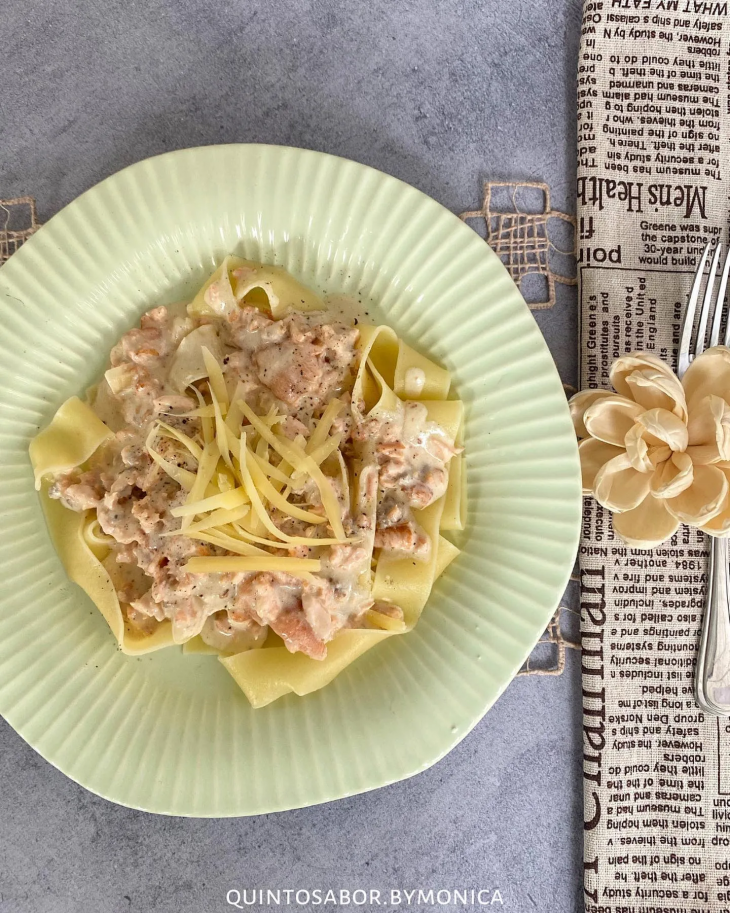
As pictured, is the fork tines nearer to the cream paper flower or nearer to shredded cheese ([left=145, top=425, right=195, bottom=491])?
the cream paper flower

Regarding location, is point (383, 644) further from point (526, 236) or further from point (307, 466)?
point (526, 236)

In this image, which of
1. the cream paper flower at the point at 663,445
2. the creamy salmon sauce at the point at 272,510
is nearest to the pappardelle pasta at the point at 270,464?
the creamy salmon sauce at the point at 272,510

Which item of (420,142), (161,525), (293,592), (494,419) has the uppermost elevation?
(420,142)

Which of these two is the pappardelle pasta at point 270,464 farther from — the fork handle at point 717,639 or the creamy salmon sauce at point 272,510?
the fork handle at point 717,639

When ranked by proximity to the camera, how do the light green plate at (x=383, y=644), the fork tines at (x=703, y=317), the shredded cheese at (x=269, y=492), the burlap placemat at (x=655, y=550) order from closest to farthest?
the shredded cheese at (x=269, y=492)
the light green plate at (x=383, y=644)
the fork tines at (x=703, y=317)
the burlap placemat at (x=655, y=550)

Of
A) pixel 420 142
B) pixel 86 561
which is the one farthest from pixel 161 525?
pixel 420 142

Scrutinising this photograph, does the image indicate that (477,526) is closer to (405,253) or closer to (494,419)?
(494,419)

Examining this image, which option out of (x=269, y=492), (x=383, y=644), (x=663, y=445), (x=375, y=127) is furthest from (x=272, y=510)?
(x=375, y=127)
